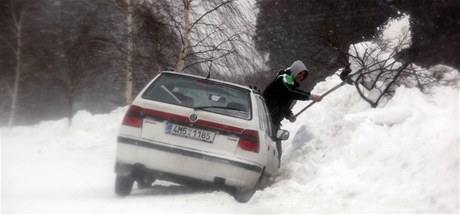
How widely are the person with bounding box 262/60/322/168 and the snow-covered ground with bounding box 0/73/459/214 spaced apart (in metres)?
0.50

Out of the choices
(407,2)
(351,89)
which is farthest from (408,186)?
(407,2)

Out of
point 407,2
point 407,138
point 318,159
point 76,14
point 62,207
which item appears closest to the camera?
point 62,207

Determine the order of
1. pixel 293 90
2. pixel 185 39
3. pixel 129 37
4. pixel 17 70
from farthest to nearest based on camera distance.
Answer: pixel 17 70
pixel 129 37
pixel 185 39
pixel 293 90

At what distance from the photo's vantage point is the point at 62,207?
18.5ft

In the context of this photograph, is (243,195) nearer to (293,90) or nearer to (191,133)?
(191,133)

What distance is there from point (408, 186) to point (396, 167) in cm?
55

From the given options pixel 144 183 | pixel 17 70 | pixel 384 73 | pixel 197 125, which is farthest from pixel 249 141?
pixel 17 70

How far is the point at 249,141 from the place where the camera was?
Result: 20.3 ft

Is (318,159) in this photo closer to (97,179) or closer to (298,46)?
(97,179)

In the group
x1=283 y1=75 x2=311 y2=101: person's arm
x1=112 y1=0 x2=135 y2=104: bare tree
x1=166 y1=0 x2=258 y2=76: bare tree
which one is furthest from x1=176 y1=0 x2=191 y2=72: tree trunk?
x1=283 y1=75 x2=311 y2=101: person's arm

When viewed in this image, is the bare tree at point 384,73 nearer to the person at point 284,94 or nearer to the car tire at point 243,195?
the person at point 284,94

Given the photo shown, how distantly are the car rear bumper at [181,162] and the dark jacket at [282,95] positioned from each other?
3195mm

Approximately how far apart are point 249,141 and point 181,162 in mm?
767

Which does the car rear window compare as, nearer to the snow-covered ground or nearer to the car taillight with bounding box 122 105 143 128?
the car taillight with bounding box 122 105 143 128
